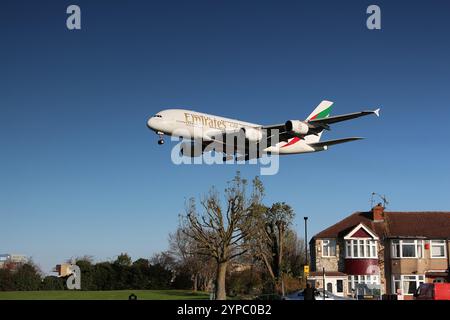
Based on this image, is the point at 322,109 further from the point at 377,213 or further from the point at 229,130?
the point at 229,130

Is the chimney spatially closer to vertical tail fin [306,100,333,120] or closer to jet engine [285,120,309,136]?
vertical tail fin [306,100,333,120]

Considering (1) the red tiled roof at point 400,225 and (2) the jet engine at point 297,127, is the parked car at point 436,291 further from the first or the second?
(1) the red tiled roof at point 400,225

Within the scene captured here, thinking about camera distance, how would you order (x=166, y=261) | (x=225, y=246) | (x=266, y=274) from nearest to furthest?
(x=225, y=246) → (x=266, y=274) → (x=166, y=261)

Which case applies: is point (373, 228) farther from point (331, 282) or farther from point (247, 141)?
point (247, 141)

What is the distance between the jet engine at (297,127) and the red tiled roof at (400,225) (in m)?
16.4

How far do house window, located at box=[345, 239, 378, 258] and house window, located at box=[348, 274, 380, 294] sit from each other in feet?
6.13

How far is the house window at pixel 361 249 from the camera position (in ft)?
171

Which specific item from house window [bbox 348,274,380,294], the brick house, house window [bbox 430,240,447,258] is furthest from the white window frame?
house window [bbox 348,274,380,294]

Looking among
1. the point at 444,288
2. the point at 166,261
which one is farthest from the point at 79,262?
the point at 444,288

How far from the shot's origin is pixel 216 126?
138ft

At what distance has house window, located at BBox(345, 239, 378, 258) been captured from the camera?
52.1 meters

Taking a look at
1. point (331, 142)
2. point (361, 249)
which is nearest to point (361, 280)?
point (361, 249)

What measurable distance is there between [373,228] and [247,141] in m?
19.1
